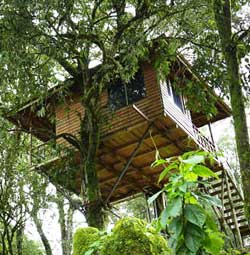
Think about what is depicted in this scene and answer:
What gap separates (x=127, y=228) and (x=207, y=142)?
10.8m

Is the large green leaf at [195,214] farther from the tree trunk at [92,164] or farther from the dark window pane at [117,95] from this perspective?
the dark window pane at [117,95]

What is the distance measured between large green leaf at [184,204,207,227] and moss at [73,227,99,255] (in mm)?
1692

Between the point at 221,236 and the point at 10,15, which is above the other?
the point at 10,15

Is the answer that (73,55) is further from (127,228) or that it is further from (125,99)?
(127,228)

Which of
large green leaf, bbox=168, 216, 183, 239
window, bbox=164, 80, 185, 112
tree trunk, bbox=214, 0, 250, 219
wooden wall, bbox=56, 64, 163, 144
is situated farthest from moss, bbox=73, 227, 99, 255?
window, bbox=164, 80, 185, 112

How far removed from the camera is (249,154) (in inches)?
146

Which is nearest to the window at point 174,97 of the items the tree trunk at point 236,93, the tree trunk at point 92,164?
the tree trunk at point 92,164

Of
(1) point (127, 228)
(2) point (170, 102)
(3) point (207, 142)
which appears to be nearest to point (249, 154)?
(1) point (127, 228)

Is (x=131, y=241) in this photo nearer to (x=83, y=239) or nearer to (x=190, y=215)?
(x=190, y=215)

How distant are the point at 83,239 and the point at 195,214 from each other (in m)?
1.92

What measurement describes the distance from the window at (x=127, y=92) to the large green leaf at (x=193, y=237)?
977 cm

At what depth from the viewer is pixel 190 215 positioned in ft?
5.71

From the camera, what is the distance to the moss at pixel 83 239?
3.38 meters

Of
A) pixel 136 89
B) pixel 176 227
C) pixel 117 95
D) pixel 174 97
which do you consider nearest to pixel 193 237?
pixel 176 227
